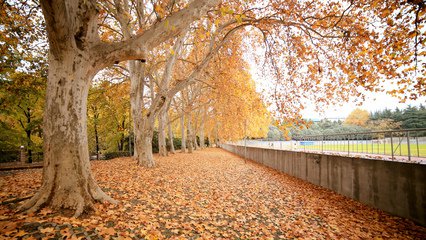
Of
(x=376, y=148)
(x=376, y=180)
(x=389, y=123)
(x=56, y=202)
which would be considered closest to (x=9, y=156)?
(x=56, y=202)

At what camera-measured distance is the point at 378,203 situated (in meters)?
6.30

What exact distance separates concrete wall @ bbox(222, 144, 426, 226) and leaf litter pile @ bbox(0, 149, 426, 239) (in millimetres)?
318

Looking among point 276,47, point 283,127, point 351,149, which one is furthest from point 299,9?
point 351,149

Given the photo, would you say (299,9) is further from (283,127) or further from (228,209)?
(228,209)

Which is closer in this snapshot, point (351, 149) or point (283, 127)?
point (283, 127)

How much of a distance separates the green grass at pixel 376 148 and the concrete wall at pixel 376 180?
2.25 m

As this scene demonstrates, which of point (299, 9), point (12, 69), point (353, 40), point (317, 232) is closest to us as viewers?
point (317, 232)

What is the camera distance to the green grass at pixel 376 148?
7.87 m

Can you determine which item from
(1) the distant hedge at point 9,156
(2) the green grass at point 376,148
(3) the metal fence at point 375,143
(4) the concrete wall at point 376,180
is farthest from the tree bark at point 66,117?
(1) the distant hedge at point 9,156

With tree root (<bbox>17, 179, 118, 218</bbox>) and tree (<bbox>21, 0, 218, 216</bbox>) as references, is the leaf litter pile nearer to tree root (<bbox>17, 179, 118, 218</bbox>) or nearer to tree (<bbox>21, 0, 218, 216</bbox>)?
tree root (<bbox>17, 179, 118, 218</bbox>)

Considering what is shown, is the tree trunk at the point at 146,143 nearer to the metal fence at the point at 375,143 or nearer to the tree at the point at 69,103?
the tree at the point at 69,103

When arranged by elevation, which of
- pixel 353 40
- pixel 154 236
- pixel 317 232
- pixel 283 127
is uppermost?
pixel 353 40

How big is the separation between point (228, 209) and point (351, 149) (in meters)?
8.54

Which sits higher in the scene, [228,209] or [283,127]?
[283,127]
